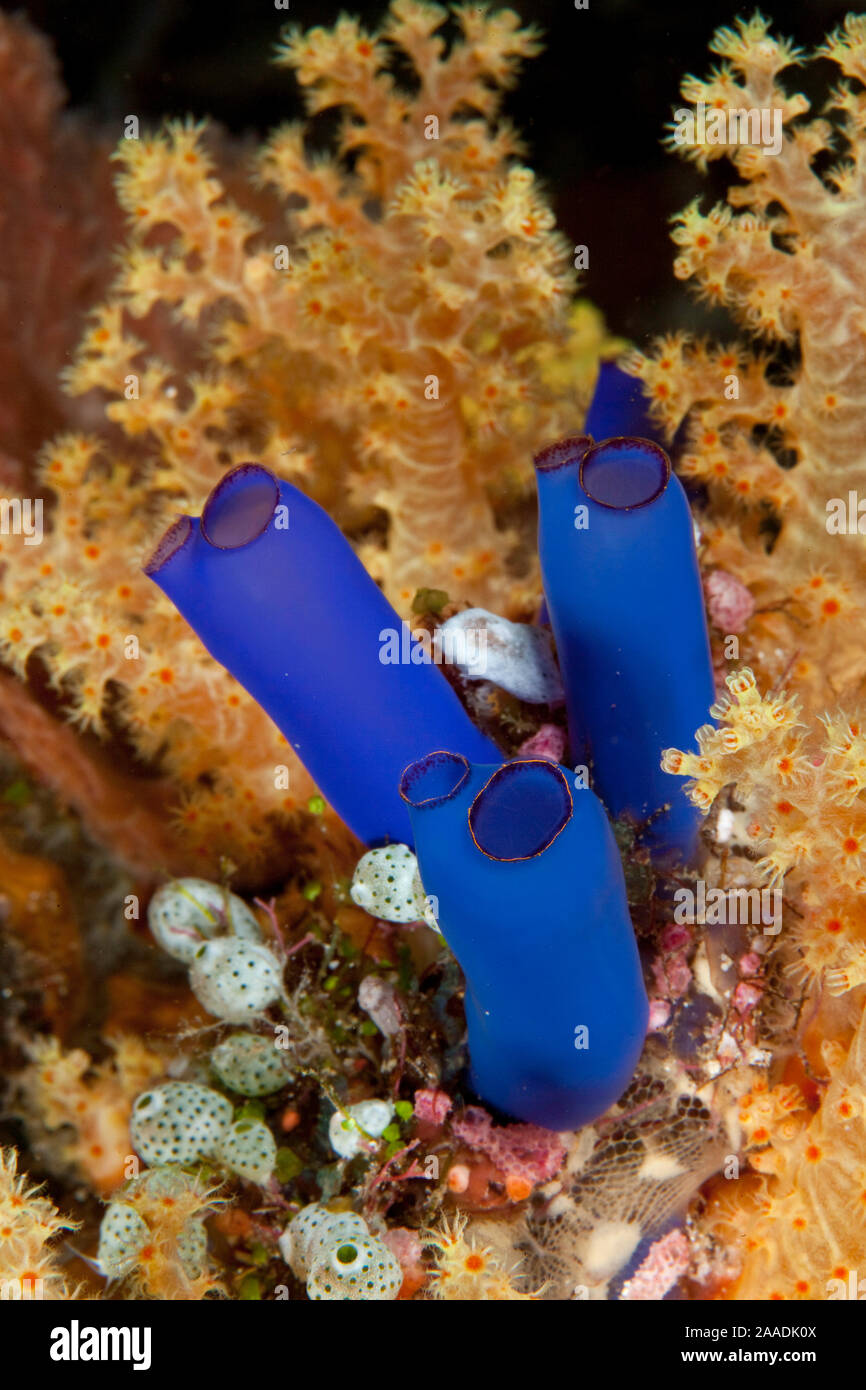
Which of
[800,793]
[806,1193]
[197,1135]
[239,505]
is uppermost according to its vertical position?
[239,505]

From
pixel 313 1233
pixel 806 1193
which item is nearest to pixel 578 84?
pixel 806 1193

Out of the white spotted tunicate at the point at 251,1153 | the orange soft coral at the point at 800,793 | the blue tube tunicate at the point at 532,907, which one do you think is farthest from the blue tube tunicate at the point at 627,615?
the white spotted tunicate at the point at 251,1153

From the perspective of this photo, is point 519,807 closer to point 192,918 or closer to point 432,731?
point 432,731

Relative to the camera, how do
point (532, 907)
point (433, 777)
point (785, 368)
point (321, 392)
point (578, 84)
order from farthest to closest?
point (578, 84) < point (321, 392) < point (785, 368) < point (433, 777) < point (532, 907)

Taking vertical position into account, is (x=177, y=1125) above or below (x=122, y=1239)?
above

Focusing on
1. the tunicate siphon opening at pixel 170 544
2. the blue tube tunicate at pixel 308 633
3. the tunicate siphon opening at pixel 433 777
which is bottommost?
the tunicate siphon opening at pixel 433 777

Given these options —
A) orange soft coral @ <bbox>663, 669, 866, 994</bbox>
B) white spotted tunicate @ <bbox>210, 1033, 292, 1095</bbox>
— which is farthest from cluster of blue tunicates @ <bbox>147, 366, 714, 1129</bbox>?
white spotted tunicate @ <bbox>210, 1033, 292, 1095</bbox>

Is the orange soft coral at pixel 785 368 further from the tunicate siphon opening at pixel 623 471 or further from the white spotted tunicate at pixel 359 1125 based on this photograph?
the white spotted tunicate at pixel 359 1125
